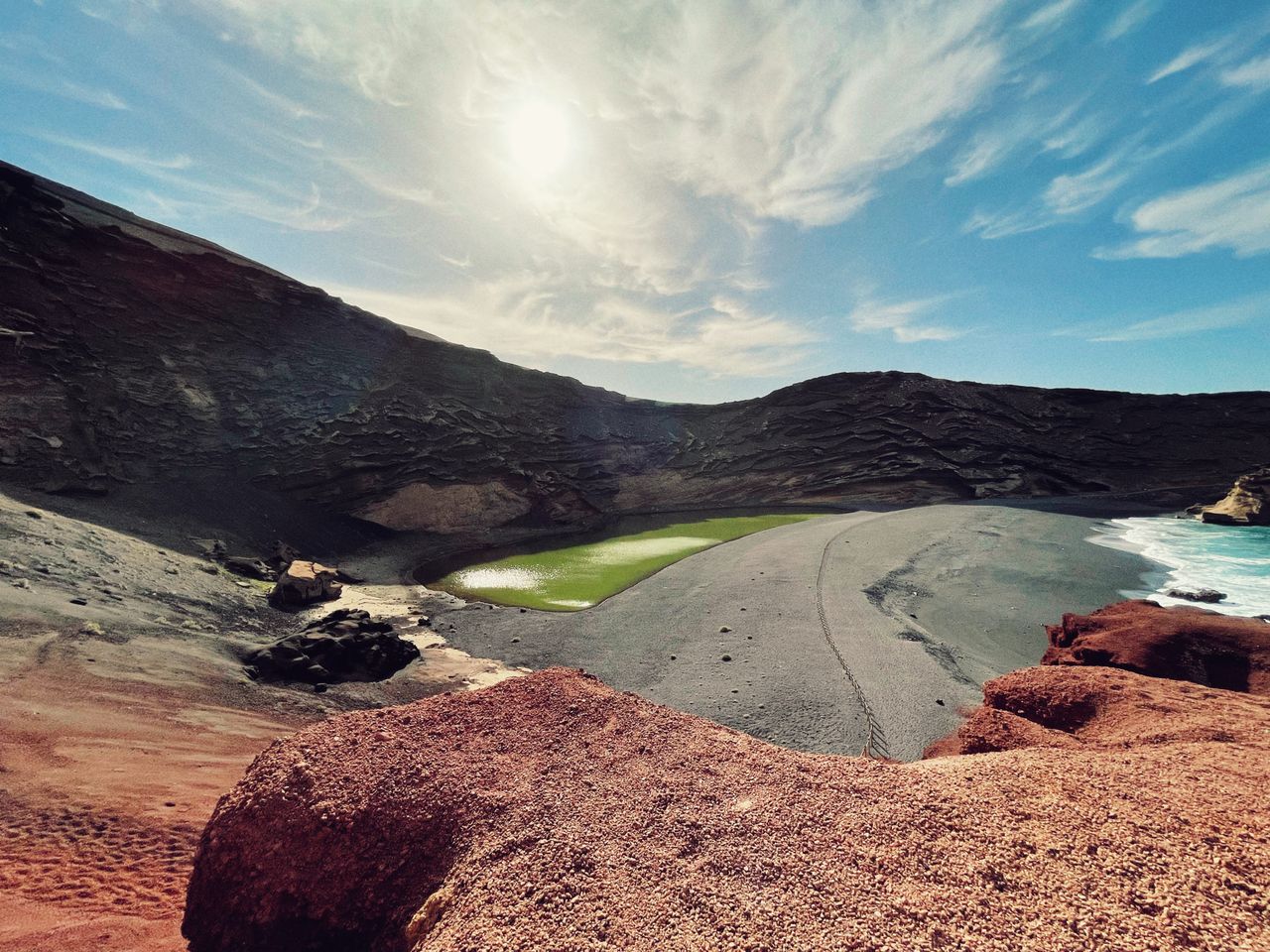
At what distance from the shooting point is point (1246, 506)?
31.9 m

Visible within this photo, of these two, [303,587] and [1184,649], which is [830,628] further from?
[303,587]

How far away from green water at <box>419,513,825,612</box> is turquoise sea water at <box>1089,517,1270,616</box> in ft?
59.2

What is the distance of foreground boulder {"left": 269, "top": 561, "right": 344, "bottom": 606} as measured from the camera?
18109mm

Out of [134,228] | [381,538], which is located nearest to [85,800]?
[381,538]

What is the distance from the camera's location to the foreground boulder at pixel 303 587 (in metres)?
18.1

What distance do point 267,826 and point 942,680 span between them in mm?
11540

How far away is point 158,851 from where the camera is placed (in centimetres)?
484

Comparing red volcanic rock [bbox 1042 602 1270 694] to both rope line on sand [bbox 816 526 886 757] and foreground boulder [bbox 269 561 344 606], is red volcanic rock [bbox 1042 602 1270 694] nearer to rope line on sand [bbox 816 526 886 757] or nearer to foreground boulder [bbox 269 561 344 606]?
rope line on sand [bbox 816 526 886 757]

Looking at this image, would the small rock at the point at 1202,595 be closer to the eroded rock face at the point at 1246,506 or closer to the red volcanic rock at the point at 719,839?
the red volcanic rock at the point at 719,839

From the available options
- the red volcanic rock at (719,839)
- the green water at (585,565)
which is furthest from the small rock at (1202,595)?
the red volcanic rock at (719,839)

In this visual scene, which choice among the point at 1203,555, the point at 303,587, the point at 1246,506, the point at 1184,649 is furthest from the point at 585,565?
the point at 1246,506

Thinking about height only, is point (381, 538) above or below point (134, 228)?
below

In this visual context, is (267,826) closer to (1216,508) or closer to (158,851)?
(158,851)

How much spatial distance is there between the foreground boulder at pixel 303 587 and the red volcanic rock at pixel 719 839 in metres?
17.4
